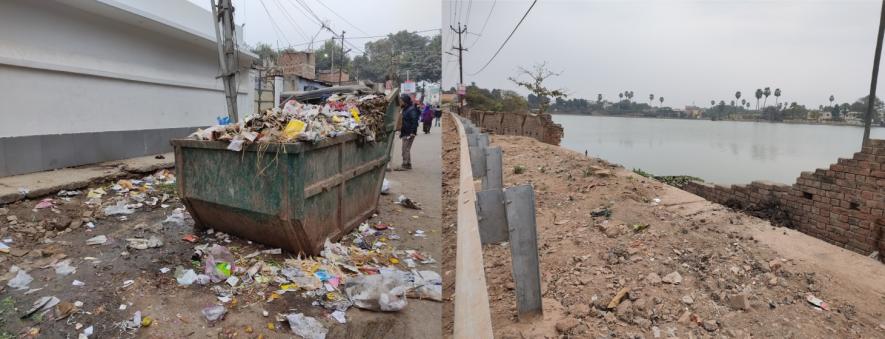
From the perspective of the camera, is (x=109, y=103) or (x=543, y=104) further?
(x=543, y=104)

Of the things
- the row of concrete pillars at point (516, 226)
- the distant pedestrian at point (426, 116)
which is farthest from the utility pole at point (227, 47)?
the distant pedestrian at point (426, 116)

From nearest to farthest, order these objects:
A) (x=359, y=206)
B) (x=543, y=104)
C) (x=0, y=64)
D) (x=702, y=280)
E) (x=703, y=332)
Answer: (x=703, y=332), (x=702, y=280), (x=359, y=206), (x=0, y=64), (x=543, y=104)

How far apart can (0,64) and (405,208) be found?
18.4 ft

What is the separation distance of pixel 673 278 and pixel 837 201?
17.3ft

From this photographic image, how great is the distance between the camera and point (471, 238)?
73.9 inches

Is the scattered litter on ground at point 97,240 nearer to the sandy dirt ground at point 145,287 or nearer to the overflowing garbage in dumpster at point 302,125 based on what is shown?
the sandy dirt ground at point 145,287

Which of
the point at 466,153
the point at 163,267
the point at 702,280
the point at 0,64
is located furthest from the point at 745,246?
the point at 0,64

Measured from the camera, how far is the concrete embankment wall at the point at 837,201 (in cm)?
639

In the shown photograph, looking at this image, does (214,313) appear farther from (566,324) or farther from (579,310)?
(579,310)

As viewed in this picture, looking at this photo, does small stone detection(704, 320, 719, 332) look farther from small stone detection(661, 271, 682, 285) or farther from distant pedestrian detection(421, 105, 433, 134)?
distant pedestrian detection(421, 105, 433, 134)

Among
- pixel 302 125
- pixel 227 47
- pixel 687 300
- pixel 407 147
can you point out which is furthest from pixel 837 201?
pixel 227 47

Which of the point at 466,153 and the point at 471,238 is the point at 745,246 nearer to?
the point at 466,153

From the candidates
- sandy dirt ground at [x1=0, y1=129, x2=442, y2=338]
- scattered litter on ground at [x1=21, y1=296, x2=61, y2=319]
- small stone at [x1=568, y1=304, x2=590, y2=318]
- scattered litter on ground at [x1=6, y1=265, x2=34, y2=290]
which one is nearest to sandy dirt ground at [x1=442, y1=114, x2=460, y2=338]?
sandy dirt ground at [x1=0, y1=129, x2=442, y2=338]

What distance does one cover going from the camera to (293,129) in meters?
3.94
